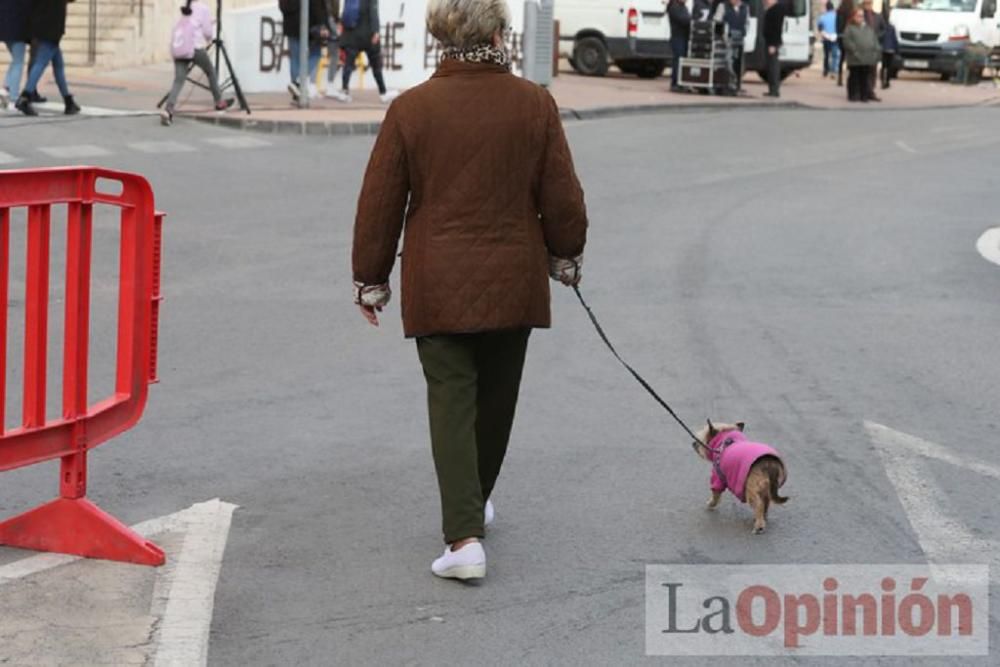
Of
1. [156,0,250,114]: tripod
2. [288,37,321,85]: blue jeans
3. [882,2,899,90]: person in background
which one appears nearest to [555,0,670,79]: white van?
[882,2,899,90]: person in background

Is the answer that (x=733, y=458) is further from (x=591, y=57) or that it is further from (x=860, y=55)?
(x=591, y=57)

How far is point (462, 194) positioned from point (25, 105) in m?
14.3

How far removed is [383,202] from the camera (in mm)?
5355

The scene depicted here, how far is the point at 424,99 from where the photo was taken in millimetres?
5359

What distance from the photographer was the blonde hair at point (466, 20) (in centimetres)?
536

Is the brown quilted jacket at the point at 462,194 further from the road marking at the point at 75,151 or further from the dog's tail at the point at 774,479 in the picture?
the road marking at the point at 75,151

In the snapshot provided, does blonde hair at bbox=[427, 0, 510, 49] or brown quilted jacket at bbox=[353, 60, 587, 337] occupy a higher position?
blonde hair at bbox=[427, 0, 510, 49]

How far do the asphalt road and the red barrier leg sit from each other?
91 mm

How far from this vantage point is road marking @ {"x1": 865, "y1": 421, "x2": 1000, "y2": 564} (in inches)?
229

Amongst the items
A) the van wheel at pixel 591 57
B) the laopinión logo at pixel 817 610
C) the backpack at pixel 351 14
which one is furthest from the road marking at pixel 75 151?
the van wheel at pixel 591 57

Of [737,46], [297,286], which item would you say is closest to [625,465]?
[297,286]

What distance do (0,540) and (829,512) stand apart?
2.79 metres

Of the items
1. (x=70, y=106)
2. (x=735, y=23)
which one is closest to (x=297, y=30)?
(x=70, y=106)

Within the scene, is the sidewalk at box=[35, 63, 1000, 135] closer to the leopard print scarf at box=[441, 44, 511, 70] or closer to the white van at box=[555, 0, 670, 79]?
the white van at box=[555, 0, 670, 79]
